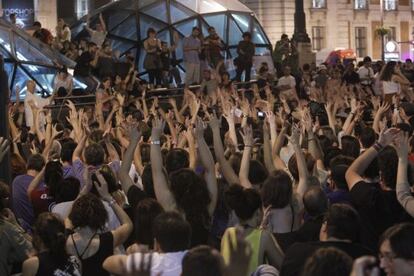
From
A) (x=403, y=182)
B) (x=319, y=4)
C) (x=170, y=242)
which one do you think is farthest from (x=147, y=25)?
(x=319, y=4)

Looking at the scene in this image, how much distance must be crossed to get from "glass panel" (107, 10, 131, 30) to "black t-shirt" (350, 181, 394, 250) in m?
23.3

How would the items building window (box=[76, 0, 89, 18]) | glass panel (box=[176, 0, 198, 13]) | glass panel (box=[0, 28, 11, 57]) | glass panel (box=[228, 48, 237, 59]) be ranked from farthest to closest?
building window (box=[76, 0, 89, 18]) → glass panel (box=[176, 0, 198, 13]) → glass panel (box=[228, 48, 237, 59]) → glass panel (box=[0, 28, 11, 57])

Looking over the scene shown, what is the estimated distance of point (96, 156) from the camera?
8406 millimetres

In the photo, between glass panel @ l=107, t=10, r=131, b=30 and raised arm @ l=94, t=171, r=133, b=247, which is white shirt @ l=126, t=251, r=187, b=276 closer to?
raised arm @ l=94, t=171, r=133, b=247

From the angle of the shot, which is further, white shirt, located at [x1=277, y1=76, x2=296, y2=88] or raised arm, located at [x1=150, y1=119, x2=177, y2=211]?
white shirt, located at [x1=277, y1=76, x2=296, y2=88]

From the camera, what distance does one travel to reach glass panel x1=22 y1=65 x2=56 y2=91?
853 inches

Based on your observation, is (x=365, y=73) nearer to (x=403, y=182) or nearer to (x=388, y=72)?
(x=388, y=72)

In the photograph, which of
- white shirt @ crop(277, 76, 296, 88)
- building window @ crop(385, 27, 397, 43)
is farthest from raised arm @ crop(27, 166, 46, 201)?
building window @ crop(385, 27, 397, 43)

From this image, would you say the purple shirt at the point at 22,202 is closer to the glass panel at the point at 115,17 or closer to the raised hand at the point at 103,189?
the raised hand at the point at 103,189

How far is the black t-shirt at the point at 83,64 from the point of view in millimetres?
22188

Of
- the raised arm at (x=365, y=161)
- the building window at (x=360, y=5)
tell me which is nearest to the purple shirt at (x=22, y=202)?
the raised arm at (x=365, y=161)

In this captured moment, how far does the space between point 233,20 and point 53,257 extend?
25748 mm

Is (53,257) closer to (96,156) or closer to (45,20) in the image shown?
(96,156)

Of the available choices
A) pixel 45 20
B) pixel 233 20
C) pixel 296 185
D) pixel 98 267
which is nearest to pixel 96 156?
pixel 296 185
